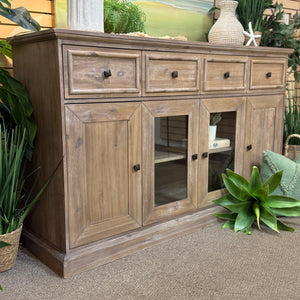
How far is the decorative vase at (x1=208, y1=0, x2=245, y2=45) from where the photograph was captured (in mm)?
2479

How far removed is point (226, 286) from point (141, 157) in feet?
2.36

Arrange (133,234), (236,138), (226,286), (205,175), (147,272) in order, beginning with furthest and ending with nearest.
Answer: (236,138) → (205,175) → (133,234) → (147,272) → (226,286)

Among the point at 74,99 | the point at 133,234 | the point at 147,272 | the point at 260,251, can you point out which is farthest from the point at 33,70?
the point at 260,251

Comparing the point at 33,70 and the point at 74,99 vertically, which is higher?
the point at 33,70

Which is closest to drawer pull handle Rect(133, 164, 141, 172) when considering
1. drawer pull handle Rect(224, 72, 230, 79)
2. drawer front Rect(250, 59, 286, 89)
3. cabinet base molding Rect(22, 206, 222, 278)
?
cabinet base molding Rect(22, 206, 222, 278)

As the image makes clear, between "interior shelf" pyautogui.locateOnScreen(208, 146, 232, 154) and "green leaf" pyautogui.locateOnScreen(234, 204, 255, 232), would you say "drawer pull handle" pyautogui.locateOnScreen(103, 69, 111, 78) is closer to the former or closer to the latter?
"interior shelf" pyautogui.locateOnScreen(208, 146, 232, 154)

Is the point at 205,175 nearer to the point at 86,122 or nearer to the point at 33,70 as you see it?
the point at 86,122

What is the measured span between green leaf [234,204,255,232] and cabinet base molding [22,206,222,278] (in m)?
0.21

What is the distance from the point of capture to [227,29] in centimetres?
248

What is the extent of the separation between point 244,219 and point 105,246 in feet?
2.80

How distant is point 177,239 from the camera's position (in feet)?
6.94

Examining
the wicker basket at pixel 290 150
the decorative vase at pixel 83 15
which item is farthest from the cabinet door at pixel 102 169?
the wicker basket at pixel 290 150

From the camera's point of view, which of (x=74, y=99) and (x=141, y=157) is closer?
(x=74, y=99)

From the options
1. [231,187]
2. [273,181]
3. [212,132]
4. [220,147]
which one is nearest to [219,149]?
[220,147]
